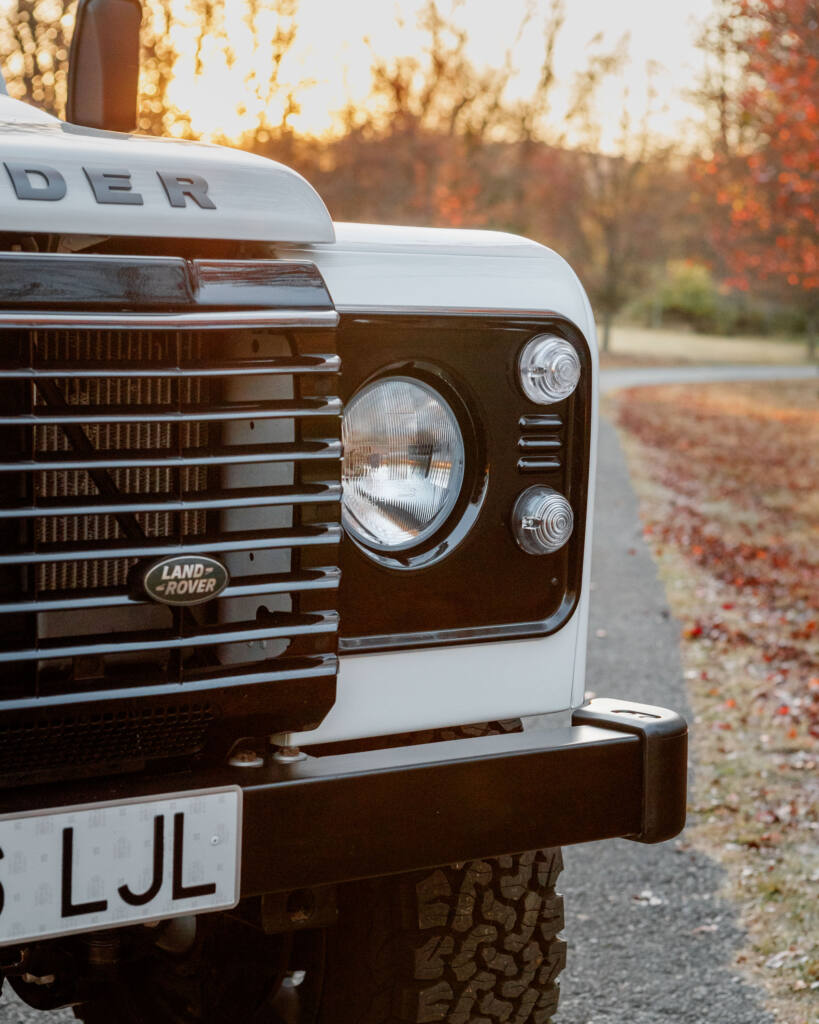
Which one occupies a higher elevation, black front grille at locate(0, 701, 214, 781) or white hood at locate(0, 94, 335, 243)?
white hood at locate(0, 94, 335, 243)

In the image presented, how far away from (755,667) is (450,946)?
489cm

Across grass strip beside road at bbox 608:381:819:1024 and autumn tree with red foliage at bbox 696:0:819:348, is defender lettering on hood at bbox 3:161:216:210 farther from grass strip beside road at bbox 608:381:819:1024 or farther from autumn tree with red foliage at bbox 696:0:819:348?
autumn tree with red foliage at bbox 696:0:819:348

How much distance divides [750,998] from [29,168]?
2.70 metres

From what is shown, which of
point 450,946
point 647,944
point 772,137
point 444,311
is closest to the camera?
point 444,311

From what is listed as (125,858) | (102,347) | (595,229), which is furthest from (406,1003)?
(595,229)

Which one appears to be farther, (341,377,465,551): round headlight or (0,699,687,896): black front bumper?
(341,377,465,551): round headlight

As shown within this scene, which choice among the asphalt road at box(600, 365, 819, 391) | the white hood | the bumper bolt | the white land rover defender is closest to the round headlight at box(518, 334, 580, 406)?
the white land rover defender

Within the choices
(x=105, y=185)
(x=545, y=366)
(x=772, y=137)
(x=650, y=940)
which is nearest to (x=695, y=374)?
(x=772, y=137)

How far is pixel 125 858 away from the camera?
71.2 inches

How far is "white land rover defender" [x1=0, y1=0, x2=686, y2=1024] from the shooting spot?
1775mm

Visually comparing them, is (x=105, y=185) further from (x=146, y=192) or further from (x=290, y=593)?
(x=290, y=593)

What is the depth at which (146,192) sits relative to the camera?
1.85 metres

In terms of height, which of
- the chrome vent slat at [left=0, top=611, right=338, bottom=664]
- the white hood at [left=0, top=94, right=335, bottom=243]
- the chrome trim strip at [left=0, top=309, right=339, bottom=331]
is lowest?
the chrome vent slat at [left=0, top=611, right=338, bottom=664]

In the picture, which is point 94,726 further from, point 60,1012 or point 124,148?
point 60,1012
